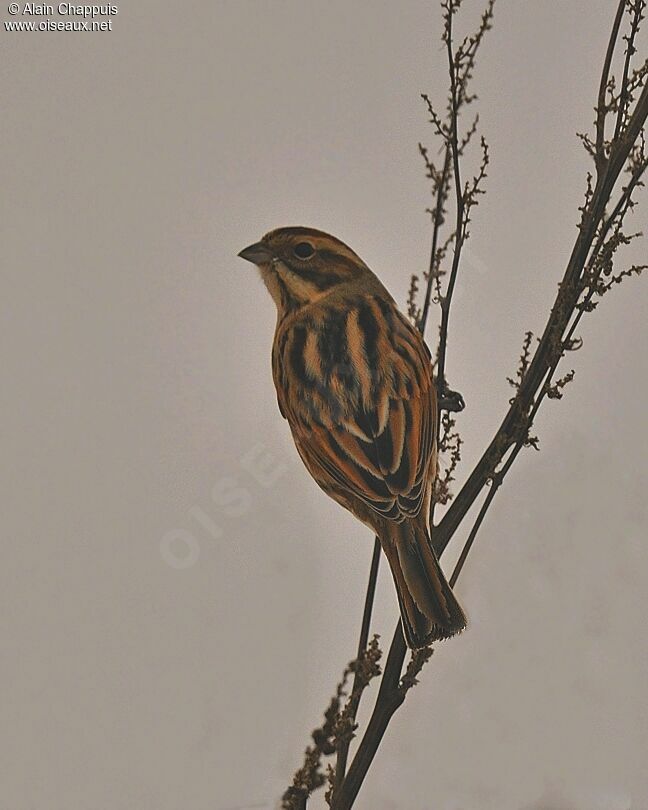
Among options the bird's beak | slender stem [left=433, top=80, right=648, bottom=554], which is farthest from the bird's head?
slender stem [left=433, top=80, right=648, bottom=554]

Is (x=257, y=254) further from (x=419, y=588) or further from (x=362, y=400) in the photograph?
(x=419, y=588)

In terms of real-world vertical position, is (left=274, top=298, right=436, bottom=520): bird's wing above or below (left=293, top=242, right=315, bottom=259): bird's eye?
below

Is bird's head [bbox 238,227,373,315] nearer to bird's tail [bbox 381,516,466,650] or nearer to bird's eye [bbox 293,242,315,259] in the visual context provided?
bird's eye [bbox 293,242,315,259]

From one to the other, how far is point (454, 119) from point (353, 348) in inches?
5.6

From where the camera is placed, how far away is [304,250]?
58 cm

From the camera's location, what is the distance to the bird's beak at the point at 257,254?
1.90 ft

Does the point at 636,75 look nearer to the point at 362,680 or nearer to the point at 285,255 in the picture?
the point at 285,255

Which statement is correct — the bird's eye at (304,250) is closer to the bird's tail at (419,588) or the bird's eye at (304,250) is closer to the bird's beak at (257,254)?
the bird's beak at (257,254)

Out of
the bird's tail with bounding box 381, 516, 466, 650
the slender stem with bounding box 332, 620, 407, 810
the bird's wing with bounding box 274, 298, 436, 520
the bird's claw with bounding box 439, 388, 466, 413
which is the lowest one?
the slender stem with bounding box 332, 620, 407, 810

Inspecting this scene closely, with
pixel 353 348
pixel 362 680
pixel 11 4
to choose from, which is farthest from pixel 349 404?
pixel 11 4

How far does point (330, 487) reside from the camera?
565 mm

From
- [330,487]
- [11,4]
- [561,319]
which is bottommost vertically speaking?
[330,487]

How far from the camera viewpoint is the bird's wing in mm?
542

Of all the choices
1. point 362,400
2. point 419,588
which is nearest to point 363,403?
point 362,400
